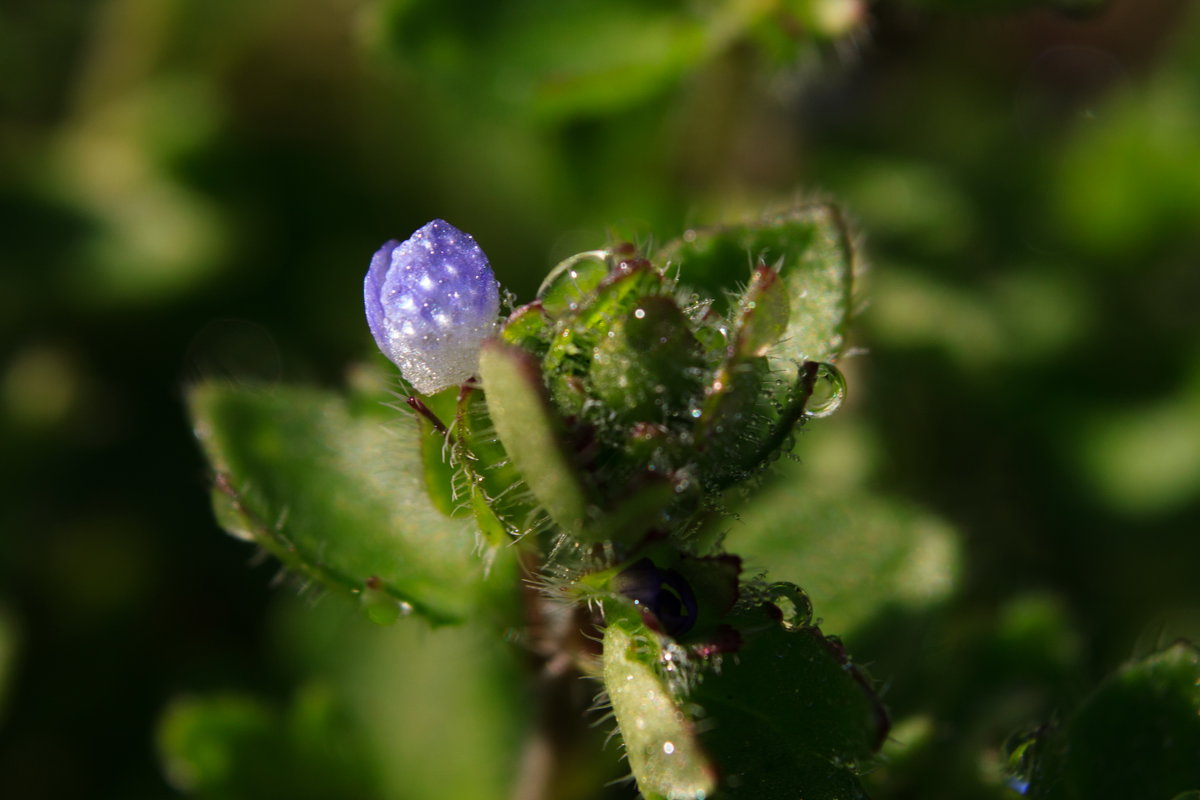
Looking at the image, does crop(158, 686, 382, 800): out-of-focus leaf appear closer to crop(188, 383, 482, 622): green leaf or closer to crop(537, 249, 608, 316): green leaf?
crop(188, 383, 482, 622): green leaf

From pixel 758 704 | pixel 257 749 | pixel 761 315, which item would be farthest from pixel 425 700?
pixel 761 315

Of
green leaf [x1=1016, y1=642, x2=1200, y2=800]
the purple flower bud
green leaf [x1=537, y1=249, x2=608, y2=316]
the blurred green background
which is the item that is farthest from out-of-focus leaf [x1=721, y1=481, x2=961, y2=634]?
the purple flower bud

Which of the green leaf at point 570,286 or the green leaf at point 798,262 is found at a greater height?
the green leaf at point 570,286

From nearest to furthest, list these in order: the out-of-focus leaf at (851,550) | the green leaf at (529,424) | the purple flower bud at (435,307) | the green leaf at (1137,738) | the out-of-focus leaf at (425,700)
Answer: the green leaf at (529,424) < the purple flower bud at (435,307) < the green leaf at (1137,738) < the out-of-focus leaf at (851,550) < the out-of-focus leaf at (425,700)

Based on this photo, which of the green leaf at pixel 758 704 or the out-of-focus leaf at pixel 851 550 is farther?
the out-of-focus leaf at pixel 851 550

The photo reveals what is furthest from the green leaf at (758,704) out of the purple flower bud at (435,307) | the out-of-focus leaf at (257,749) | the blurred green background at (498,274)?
the out-of-focus leaf at (257,749)

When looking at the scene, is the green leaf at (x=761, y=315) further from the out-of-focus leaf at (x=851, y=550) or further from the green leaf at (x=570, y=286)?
the out-of-focus leaf at (x=851, y=550)
